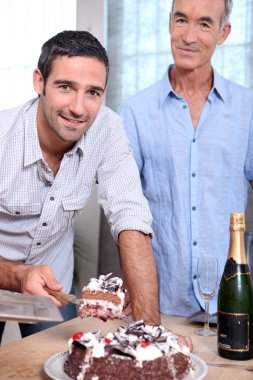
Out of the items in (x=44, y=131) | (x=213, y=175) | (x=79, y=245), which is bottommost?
(x=79, y=245)

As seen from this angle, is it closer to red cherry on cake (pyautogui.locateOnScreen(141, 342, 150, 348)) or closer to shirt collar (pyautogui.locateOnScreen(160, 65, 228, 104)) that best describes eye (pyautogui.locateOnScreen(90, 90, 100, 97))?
shirt collar (pyautogui.locateOnScreen(160, 65, 228, 104))

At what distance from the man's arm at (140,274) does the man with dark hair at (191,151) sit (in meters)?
0.50

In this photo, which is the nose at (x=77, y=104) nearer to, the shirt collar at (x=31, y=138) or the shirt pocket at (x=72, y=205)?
the shirt collar at (x=31, y=138)

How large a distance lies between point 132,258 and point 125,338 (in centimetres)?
66

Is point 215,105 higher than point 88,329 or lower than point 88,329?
higher

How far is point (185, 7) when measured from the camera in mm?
2471

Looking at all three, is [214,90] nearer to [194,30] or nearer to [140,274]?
[194,30]

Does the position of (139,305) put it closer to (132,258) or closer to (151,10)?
(132,258)

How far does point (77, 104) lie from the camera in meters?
2.00

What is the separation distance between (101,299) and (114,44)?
2.81m

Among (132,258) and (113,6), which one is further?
(113,6)

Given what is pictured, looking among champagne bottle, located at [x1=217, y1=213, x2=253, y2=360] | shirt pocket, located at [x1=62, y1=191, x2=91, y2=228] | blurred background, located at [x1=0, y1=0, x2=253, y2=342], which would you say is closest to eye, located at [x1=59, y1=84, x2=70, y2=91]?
shirt pocket, located at [x1=62, y1=191, x2=91, y2=228]

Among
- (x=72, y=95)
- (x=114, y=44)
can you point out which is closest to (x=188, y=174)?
(x=72, y=95)

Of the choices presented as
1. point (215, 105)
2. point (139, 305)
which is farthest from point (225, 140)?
point (139, 305)
